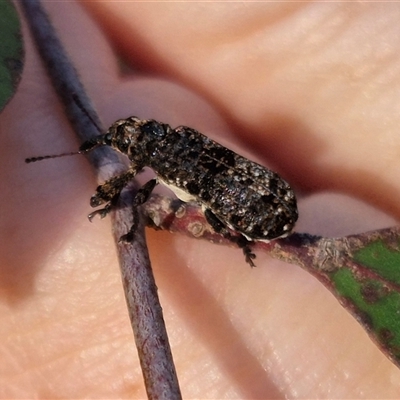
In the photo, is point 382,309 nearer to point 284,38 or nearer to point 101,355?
point 101,355

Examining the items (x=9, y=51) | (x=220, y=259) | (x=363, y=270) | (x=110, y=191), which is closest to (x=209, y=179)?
(x=220, y=259)

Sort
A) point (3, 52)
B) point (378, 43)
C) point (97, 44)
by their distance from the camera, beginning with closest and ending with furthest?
point (3, 52) < point (378, 43) < point (97, 44)

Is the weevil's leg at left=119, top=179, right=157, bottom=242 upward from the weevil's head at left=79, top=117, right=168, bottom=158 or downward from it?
upward

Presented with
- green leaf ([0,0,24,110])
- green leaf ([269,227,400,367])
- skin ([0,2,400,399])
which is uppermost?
green leaf ([269,227,400,367])

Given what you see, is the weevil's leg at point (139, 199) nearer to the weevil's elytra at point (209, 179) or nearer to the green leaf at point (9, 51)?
the weevil's elytra at point (209, 179)

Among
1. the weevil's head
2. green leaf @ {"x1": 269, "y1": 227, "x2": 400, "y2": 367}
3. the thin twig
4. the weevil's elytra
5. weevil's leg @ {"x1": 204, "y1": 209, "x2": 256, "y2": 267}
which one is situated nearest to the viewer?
the thin twig

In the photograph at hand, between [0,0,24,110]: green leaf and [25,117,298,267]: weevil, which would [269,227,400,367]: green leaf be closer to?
[25,117,298,267]: weevil

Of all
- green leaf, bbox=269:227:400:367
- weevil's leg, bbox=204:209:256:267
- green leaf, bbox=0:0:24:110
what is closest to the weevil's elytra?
weevil's leg, bbox=204:209:256:267

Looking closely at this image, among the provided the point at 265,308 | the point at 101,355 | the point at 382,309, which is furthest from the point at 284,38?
the point at 101,355

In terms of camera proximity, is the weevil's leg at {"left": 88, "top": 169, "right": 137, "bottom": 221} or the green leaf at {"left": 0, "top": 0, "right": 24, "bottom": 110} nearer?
the green leaf at {"left": 0, "top": 0, "right": 24, "bottom": 110}
